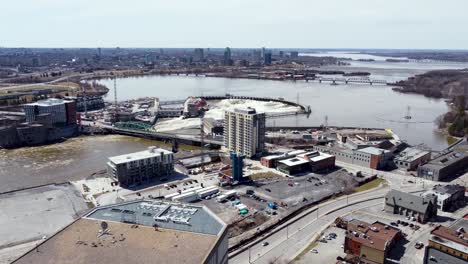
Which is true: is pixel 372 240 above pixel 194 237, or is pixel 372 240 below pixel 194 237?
below

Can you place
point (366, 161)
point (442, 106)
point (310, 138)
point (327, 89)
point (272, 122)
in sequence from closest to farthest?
point (366, 161)
point (310, 138)
point (272, 122)
point (442, 106)
point (327, 89)

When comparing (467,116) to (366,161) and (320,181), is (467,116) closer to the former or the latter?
(366,161)

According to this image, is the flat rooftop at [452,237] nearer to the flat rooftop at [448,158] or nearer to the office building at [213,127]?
the flat rooftop at [448,158]

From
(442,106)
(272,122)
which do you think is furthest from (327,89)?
(272,122)

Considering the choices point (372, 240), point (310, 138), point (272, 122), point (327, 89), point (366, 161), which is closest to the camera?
point (372, 240)

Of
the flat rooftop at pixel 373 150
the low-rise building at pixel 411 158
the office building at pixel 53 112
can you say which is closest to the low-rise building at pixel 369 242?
the flat rooftop at pixel 373 150

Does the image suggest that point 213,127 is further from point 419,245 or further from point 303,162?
point 419,245
